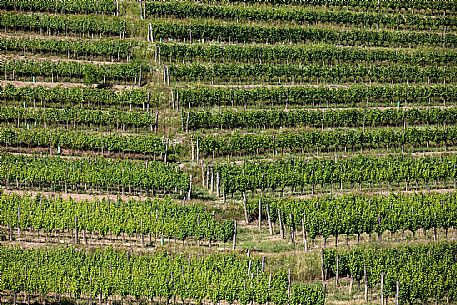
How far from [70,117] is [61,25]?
44.5 feet

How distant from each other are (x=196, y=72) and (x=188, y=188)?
51.6ft

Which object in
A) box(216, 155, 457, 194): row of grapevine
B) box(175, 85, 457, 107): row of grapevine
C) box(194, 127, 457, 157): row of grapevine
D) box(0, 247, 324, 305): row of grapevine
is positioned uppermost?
box(175, 85, 457, 107): row of grapevine

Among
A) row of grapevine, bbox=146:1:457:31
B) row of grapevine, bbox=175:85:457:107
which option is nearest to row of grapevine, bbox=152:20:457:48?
row of grapevine, bbox=146:1:457:31

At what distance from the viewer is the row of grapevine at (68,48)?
75250mm

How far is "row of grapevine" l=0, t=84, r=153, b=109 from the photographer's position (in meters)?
69.4

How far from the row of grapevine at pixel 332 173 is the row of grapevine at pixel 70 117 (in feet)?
26.9

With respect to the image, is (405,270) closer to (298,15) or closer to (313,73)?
(313,73)

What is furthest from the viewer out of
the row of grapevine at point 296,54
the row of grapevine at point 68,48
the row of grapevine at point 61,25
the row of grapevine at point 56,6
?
the row of grapevine at point 56,6

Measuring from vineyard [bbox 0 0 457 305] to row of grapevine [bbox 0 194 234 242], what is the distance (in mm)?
107

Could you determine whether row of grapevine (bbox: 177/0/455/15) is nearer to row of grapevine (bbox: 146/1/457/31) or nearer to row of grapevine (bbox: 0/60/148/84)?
row of grapevine (bbox: 146/1/457/31)

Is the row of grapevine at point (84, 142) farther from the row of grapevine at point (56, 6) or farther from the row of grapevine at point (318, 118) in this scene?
the row of grapevine at point (56, 6)

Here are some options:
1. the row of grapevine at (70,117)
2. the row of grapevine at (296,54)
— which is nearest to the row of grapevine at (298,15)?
the row of grapevine at (296,54)

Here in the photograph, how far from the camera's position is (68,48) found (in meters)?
75.2

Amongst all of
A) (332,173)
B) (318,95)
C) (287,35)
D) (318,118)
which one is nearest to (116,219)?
(332,173)
